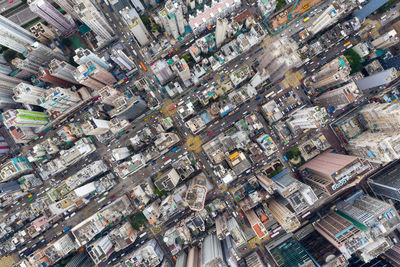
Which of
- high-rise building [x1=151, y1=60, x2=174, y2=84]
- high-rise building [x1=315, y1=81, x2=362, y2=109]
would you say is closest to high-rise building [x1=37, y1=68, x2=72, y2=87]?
high-rise building [x1=151, y1=60, x2=174, y2=84]

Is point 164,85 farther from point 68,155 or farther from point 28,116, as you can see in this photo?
point 28,116

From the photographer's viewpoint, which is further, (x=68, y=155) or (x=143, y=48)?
(x=143, y=48)

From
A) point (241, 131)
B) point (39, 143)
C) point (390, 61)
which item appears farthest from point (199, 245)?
point (390, 61)

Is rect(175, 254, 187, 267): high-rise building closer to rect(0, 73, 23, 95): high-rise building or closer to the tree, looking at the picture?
the tree

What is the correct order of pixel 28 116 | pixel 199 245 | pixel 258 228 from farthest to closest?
pixel 199 245
pixel 28 116
pixel 258 228

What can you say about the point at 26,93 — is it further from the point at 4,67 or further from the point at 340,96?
the point at 340,96

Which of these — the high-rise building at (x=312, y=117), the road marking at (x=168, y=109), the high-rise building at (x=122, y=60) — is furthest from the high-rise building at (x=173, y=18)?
the high-rise building at (x=312, y=117)

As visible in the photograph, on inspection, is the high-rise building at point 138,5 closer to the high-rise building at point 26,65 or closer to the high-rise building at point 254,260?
the high-rise building at point 26,65
